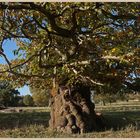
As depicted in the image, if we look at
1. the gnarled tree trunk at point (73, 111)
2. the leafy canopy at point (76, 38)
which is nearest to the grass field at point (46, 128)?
the gnarled tree trunk at point (73, 111)

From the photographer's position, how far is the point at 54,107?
17.9 metres

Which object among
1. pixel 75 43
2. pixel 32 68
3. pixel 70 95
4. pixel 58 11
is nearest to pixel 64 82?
pixel 70 95

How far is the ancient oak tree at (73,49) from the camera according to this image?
39.5 ft

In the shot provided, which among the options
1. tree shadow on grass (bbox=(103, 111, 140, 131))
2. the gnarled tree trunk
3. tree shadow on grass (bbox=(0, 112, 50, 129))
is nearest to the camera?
the gnarled tree trunk

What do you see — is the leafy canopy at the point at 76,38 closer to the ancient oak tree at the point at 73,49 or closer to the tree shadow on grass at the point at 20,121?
the ancient oak tree at the point at 73,49

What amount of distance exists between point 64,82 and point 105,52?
13.8 ft

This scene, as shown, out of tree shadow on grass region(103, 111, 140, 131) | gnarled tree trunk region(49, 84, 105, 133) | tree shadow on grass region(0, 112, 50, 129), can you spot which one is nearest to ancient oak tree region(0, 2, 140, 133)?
gnarled tree trunk region(49, 84, 105, 133)

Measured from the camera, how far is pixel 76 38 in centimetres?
1394

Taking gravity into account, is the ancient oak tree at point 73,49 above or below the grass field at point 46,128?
above

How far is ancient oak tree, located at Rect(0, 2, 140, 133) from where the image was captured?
1205cm

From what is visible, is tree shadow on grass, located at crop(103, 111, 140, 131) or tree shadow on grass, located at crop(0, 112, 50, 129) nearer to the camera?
tree shadow on grass, located at crop(103, 111, 140, 131)

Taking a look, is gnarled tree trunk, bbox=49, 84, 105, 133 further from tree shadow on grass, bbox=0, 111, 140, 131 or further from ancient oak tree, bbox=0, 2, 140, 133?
tree shadow on grass, bbox=0, 111, 140, 131

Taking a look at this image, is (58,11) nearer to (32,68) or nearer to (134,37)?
(134,37)

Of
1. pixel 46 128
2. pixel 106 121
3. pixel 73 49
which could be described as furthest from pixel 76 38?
pixel 106 121
